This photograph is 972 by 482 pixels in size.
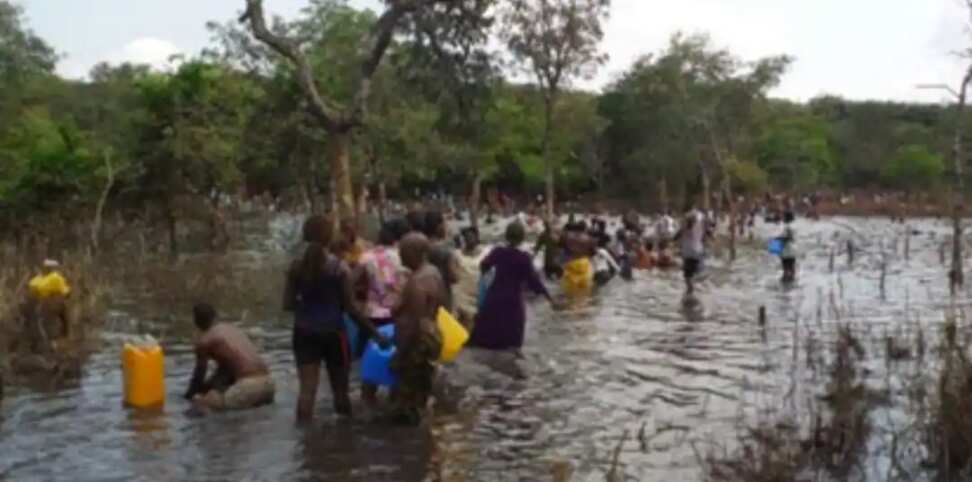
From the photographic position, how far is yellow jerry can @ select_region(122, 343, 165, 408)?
37.3 ft

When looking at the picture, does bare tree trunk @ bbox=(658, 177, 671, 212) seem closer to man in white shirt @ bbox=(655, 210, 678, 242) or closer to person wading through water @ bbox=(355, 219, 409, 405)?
man in white shirt @ bbox=(655, 210, 678, 242)

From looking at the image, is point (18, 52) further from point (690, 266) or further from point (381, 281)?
point (381, 281)

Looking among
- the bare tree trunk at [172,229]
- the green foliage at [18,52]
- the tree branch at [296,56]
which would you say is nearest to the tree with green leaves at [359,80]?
the tree branch at [296,56]

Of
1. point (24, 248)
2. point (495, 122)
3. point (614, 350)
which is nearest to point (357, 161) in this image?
point (495, 122)

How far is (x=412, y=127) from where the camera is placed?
155 feet

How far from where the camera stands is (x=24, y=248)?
24.6m

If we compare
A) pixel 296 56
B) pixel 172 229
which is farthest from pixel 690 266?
pixel 172 229

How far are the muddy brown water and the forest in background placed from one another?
9.24 metres

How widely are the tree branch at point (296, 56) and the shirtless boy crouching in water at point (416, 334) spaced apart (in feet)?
43.5

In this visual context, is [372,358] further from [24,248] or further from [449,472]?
[24,248]

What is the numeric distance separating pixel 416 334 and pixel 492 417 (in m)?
1.32

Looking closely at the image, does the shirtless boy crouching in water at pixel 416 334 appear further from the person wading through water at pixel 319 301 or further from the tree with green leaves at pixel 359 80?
the tree with green leaves at pixel 359 80

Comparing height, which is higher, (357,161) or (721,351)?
(357,161)

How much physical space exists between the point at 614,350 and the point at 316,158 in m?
31.3
